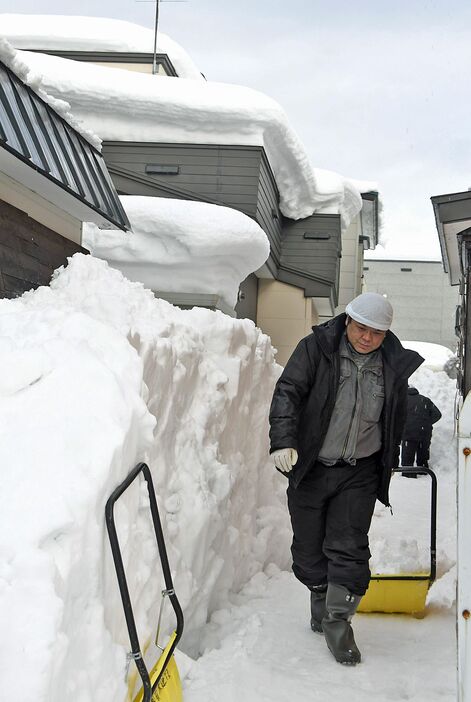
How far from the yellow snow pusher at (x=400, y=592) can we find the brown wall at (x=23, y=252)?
2.86 meters

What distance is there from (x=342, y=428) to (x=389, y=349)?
1.63 ft

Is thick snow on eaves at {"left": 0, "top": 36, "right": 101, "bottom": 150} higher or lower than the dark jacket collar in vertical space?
higher

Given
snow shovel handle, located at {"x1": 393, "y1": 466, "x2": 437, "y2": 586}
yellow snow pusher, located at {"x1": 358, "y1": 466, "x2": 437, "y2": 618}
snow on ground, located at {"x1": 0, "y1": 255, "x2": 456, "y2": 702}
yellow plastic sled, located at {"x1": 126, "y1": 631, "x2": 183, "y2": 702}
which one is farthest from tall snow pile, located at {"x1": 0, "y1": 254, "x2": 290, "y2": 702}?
snow shovel handle, located at {"x1": 393, "y1": 466, "x2": 437, "y2": 586}

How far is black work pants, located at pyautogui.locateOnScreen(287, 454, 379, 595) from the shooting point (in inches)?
174

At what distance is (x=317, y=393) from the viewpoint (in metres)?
4.47

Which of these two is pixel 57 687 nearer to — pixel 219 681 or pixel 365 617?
pixel 219 681

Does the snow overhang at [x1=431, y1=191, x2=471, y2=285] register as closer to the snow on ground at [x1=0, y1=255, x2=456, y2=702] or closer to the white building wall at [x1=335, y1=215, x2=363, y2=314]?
the snow on ground at [x1=0, y1=255, x2=456, y2=702]

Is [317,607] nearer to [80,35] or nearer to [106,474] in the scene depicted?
[106,474]

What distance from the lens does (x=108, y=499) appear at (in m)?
2.72

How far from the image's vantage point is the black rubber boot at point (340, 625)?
4.24 meters

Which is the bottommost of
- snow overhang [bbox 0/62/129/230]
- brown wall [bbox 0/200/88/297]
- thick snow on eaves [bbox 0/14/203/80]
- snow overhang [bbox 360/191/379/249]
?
brown wall [bbox 0/200/88/297]

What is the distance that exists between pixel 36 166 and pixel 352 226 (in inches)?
753

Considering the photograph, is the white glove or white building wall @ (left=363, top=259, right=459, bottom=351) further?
white building wall @ (left=363, top=259, right=459, bottom=351)

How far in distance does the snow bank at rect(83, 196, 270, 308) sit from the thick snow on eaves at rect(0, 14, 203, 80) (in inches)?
285
